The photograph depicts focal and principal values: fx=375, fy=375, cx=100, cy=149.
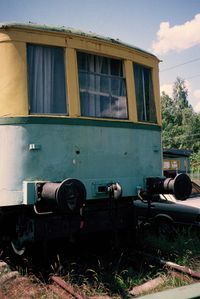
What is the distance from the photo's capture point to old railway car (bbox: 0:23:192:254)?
4.93 meters

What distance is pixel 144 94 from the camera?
6.37 m

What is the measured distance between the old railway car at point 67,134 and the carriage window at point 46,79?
0.05ft

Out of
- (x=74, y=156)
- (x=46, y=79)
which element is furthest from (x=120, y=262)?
(x=46, y=79)

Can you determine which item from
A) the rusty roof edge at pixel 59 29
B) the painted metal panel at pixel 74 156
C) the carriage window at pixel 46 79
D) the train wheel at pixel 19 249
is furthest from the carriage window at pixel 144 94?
the train wheel at pixel 19 249

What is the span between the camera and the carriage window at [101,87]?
18.2ft

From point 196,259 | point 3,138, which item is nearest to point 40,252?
point 3,138

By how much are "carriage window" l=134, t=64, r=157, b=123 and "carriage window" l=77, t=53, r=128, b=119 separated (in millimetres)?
333

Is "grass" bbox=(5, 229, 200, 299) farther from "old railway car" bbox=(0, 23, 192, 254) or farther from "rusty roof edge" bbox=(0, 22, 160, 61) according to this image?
"rusty roof edge" bbox=(0, 22, 160, 61)

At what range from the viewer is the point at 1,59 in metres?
5.08

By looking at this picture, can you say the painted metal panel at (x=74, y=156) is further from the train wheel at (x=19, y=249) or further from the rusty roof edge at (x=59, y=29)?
the rusty roof edge at (x=59, y=29)

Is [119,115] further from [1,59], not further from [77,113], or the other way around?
[1,59]

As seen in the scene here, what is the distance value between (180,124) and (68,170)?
199 feet

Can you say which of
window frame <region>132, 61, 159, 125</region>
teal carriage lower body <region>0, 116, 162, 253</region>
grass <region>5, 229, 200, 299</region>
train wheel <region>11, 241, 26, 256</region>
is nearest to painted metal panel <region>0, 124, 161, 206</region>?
teal carriage lower body <region>0, 116, 162, 253</region>

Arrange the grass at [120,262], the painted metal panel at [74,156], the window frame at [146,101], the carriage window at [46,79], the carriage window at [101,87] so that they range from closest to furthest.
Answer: the grass at [120,262]
the painted metal panel at [74,156]
the carriage window at [46,79]
the carriage window at [101,87]
the window frame at [146,101]
